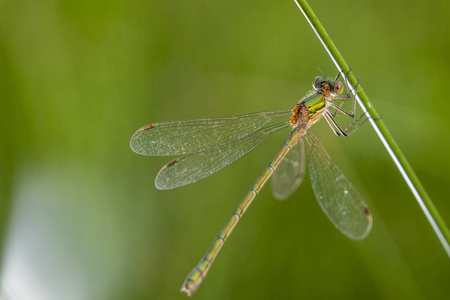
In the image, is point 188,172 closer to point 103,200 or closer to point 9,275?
point 103,200

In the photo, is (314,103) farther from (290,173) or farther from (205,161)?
(205,161)

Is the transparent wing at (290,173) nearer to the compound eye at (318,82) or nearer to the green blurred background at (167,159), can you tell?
the green blurred background at (167,159)

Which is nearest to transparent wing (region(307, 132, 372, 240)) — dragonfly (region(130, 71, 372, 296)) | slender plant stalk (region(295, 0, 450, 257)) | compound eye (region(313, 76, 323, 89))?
dragonfly (region(130, 71, 372, 296))

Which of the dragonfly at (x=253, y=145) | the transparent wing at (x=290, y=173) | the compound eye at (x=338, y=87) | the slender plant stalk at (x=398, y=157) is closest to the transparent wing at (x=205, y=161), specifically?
A: the dragonfly at (x=253, y=145)

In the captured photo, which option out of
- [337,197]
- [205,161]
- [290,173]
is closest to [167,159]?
[205,161]

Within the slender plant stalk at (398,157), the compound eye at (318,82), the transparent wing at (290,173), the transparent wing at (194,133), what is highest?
the compound eye at (318,82)

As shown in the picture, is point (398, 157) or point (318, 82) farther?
point (318, 82)

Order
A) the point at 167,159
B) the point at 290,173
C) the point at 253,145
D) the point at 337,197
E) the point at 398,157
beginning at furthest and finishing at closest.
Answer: the point at 167,159
the point at 290,173
the point at 253,145
the point at 337,197
the point at 398,157
